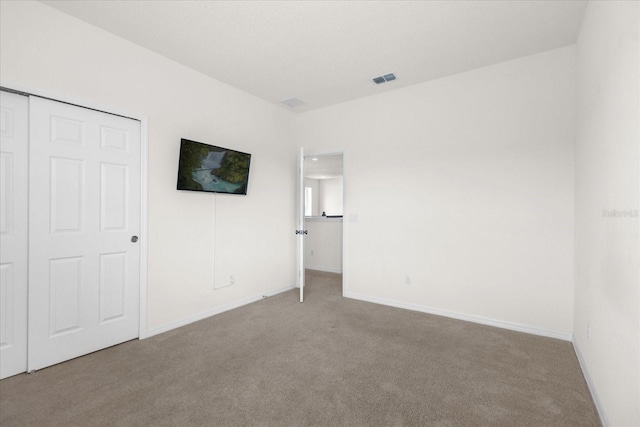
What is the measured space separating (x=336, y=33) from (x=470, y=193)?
228cm

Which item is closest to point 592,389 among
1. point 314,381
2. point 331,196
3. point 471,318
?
point 471,318

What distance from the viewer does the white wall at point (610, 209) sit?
1397 millimetres

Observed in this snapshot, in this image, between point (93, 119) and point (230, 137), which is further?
point (230, 137)

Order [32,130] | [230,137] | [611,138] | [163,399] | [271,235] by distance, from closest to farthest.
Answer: [611,138], [163,399], [32,130], [230,137], [271,235]

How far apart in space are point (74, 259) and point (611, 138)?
4032mm

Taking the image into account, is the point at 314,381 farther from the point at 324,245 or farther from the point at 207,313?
the point at 324,245

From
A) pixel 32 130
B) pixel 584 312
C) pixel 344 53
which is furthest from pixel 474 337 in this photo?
pixel 32 130

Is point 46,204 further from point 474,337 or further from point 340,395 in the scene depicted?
point 474,337

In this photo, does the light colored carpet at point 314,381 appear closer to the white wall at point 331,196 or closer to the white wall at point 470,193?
the white wall at point 470,193

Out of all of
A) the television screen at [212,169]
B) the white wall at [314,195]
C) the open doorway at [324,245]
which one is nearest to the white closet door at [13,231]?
the television screen at [212,169]

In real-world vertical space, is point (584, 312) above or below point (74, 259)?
below

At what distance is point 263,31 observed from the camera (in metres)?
2.73

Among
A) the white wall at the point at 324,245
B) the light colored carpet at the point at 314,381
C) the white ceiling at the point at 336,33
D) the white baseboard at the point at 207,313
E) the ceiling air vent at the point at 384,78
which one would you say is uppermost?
the ceiling air vent at the point at 384,78

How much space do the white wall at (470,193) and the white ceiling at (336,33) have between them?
0.38 meters
